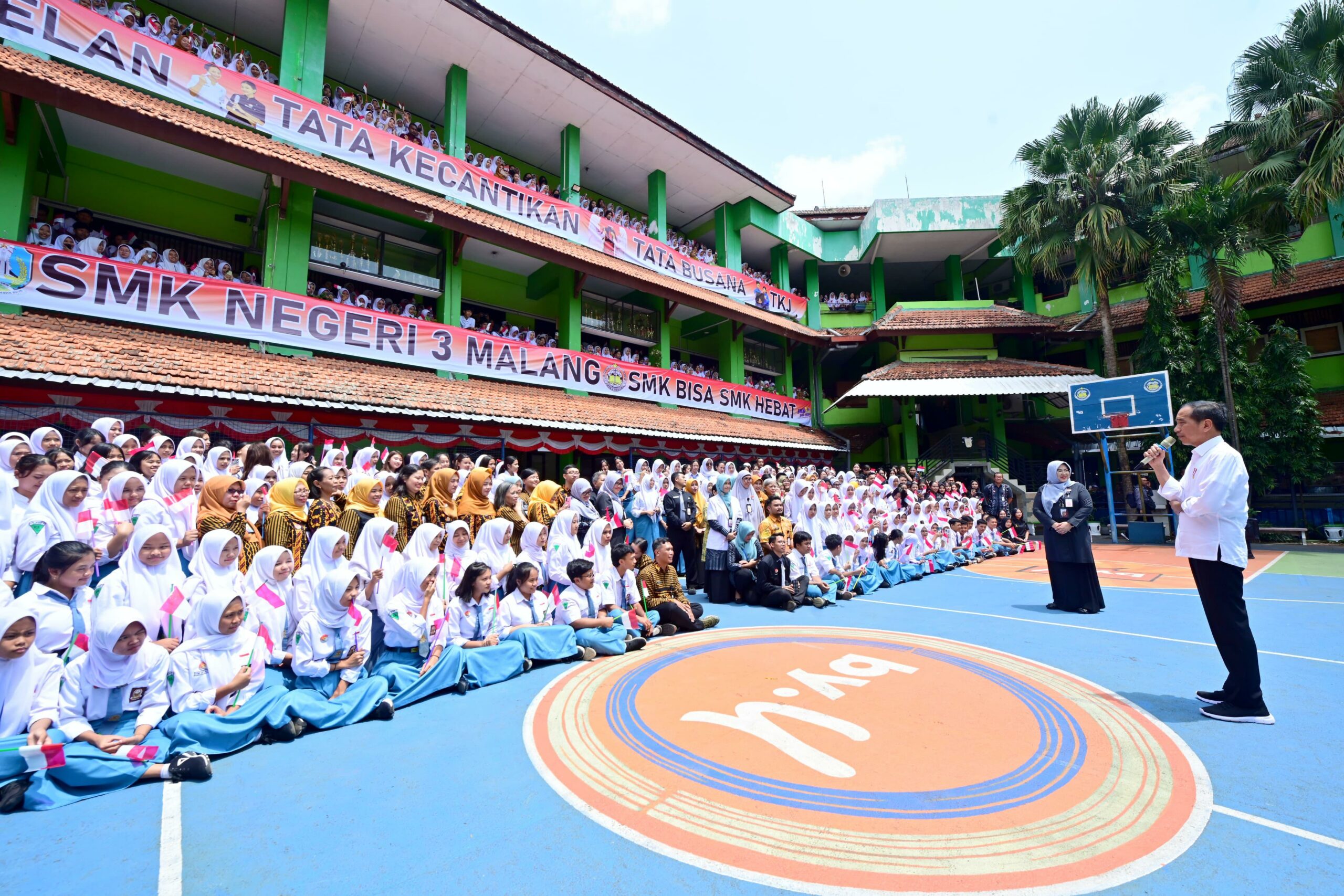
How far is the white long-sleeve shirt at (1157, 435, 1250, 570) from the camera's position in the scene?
3.92 m

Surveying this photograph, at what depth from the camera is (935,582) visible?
10055mm

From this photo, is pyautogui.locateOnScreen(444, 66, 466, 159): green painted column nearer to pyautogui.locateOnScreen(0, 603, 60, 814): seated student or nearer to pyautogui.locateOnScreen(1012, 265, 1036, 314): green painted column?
pyautogui.locateOnScreen(0, 603, 60, 814): seated student

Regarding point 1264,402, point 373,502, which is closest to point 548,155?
point 373,502

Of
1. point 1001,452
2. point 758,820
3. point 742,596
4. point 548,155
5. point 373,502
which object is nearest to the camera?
point 758,820

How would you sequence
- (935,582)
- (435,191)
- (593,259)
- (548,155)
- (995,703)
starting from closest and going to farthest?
(995,703)
(935,582)
(435,191)
(593,259)
(548,155)

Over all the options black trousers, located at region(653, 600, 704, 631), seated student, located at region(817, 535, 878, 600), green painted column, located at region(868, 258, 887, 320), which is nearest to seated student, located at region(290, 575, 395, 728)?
black trousers, located at region(653, 600, 704, 631)

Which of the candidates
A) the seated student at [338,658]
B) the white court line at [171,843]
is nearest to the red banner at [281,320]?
the seated student at [338,658]

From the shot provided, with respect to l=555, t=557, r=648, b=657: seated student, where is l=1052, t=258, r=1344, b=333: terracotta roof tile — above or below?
above

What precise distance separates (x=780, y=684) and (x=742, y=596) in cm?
378

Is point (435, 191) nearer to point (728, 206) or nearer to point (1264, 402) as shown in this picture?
point (728, 206)

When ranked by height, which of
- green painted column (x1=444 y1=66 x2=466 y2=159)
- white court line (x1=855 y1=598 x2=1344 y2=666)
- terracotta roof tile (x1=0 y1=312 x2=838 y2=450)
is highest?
green painted column (x1=444 y1=66 x2=466 y2=159)

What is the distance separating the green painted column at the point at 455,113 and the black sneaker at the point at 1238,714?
52.1 feet

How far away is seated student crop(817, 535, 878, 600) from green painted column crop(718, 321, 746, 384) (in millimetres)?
11076

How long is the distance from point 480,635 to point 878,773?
3576mm
